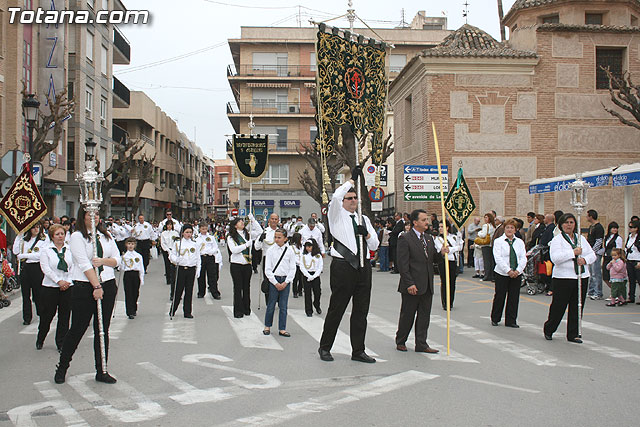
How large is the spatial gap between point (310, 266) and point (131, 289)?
333 cm

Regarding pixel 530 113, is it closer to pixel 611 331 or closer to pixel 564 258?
pixel 611 331

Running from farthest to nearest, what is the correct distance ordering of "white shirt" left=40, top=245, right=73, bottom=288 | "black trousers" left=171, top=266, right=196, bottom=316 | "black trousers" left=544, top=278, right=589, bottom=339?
"black trousers" left=171, top=266, right=196, bottom=316, "black trousers" left=544, top=278, right=589, bottom=339, "white shirt" left=40, top=245, right=73, bottom=288

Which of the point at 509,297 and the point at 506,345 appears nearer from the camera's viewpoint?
the point at 506,345

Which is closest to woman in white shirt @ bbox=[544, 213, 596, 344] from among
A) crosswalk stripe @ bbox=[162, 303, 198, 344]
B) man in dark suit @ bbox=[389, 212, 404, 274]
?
crosswalk stripe @ bbox=[162, 303, 198, 344]

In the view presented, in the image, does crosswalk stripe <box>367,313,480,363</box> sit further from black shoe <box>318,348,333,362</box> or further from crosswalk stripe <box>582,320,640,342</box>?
crosswalk stripe <box>582,320,640,342</box>

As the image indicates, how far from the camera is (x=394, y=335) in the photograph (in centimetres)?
958

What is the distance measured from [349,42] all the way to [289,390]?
7.86 m

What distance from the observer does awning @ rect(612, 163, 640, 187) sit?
52.6ft

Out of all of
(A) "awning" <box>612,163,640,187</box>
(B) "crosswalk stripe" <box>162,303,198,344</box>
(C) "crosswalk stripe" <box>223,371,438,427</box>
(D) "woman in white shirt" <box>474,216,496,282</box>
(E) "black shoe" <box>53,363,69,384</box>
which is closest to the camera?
(C) "crosswalk stripe" <box>223,371,438,427</box>

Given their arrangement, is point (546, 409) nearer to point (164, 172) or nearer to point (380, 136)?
point (380, 136)

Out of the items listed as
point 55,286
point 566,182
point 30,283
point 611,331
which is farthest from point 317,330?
point 566,182

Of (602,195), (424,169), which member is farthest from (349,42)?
(602,195)

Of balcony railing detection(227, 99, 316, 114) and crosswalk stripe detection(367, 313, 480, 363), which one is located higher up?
balcony railing detection(227, 99, 316, 114)

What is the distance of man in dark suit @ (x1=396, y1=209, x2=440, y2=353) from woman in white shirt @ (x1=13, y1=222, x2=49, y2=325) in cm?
582
